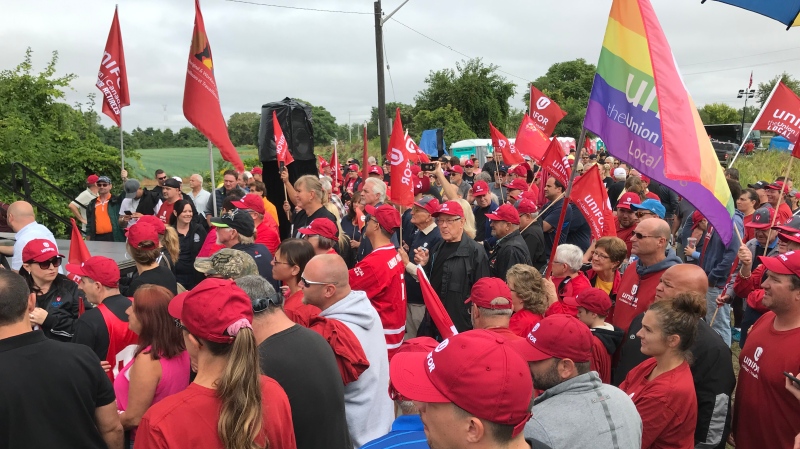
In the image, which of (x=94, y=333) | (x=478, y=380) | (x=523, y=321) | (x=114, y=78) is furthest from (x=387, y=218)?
(x=114, y=78)

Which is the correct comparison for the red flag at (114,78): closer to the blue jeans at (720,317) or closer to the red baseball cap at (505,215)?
the red baseball cap at (505,215)

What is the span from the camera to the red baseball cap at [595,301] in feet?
14.2

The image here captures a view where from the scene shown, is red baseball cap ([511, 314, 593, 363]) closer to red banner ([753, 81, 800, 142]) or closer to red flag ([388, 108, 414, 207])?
red flag ([388, 108, 414, 207])

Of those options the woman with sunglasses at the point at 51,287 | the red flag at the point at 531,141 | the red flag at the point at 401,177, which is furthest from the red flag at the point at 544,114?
the woman with sunglasses at the point at 51,287

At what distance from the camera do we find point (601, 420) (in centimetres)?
266

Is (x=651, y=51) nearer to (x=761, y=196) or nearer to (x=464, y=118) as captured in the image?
(x=761, y=196)

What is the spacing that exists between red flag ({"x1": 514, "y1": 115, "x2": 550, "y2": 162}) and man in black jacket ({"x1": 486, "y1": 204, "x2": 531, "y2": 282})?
18.2 feet

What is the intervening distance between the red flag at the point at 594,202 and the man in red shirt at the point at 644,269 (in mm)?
1123

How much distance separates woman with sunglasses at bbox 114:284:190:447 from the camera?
3.15 metres

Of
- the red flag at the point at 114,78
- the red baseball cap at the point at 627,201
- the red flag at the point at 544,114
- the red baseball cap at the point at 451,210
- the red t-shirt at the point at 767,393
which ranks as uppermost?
the red flag at the point at 114,78

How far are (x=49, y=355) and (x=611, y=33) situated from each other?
159 inches

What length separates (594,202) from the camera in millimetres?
6391

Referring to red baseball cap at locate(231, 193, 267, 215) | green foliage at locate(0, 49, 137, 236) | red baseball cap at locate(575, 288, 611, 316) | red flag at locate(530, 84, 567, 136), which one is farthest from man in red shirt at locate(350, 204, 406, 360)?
green foliage at locate(0, 49, 137, 236)

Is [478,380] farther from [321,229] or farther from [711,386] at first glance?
[321,229]
